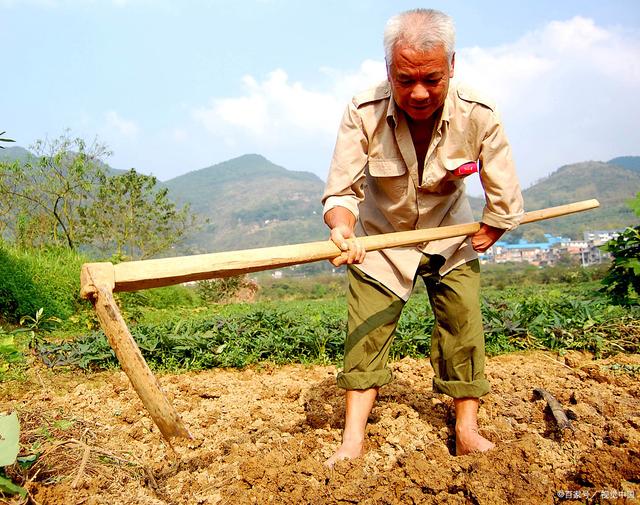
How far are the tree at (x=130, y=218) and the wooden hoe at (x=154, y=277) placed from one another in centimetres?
1385

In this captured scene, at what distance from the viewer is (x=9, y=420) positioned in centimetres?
166

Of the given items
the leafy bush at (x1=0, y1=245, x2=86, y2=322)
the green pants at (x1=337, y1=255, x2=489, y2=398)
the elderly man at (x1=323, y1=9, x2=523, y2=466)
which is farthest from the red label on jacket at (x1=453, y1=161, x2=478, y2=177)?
the leafy bush at (x1=0, y1=245, x2=86, y2=322)

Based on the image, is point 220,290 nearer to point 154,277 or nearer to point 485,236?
point 485,236

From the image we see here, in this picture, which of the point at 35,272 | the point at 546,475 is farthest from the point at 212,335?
the point at 35,272

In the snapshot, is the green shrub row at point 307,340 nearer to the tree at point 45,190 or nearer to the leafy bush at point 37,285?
the leafy bush at point 37,285

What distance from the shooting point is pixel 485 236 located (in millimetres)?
2543

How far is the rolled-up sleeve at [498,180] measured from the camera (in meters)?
2.36

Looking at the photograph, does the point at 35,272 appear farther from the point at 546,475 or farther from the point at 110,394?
the point at 546,475

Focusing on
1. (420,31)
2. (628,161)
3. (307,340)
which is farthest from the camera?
(628,161)

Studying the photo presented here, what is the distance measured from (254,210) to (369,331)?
13521 cm

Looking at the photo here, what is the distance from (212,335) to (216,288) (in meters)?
11.2

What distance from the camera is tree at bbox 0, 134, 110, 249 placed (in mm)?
13781

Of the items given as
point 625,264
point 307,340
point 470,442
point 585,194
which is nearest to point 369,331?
point 470,442

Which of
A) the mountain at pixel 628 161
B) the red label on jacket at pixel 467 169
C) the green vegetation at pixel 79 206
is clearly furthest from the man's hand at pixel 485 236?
the mountain at pixel 628 161
